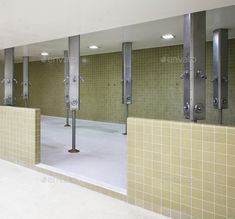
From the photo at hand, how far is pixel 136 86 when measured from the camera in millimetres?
7406

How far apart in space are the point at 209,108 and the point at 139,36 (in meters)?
2.50

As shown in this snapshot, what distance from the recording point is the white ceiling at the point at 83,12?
98.3 inches

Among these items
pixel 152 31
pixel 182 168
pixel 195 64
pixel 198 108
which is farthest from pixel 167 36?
pixel 182 168

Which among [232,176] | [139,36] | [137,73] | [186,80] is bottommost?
[232,176]

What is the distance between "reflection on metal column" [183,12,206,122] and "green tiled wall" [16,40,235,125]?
9.88 ft

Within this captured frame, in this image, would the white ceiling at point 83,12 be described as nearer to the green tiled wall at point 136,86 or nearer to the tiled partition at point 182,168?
the tiled partition at point 182,168

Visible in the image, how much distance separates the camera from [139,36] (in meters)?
5.35

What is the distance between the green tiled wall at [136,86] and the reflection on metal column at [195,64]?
301cm

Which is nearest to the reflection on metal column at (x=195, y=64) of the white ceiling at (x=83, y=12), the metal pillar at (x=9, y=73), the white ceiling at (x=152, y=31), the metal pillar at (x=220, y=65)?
the white ceiling at (x=83, y=12)

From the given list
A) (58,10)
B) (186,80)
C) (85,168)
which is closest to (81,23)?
(58,10)

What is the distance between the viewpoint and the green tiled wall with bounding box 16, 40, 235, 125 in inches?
256

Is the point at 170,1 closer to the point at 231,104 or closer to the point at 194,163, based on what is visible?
the point at 194,163

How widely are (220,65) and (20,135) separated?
3.80 m

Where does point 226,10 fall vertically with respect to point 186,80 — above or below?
above
